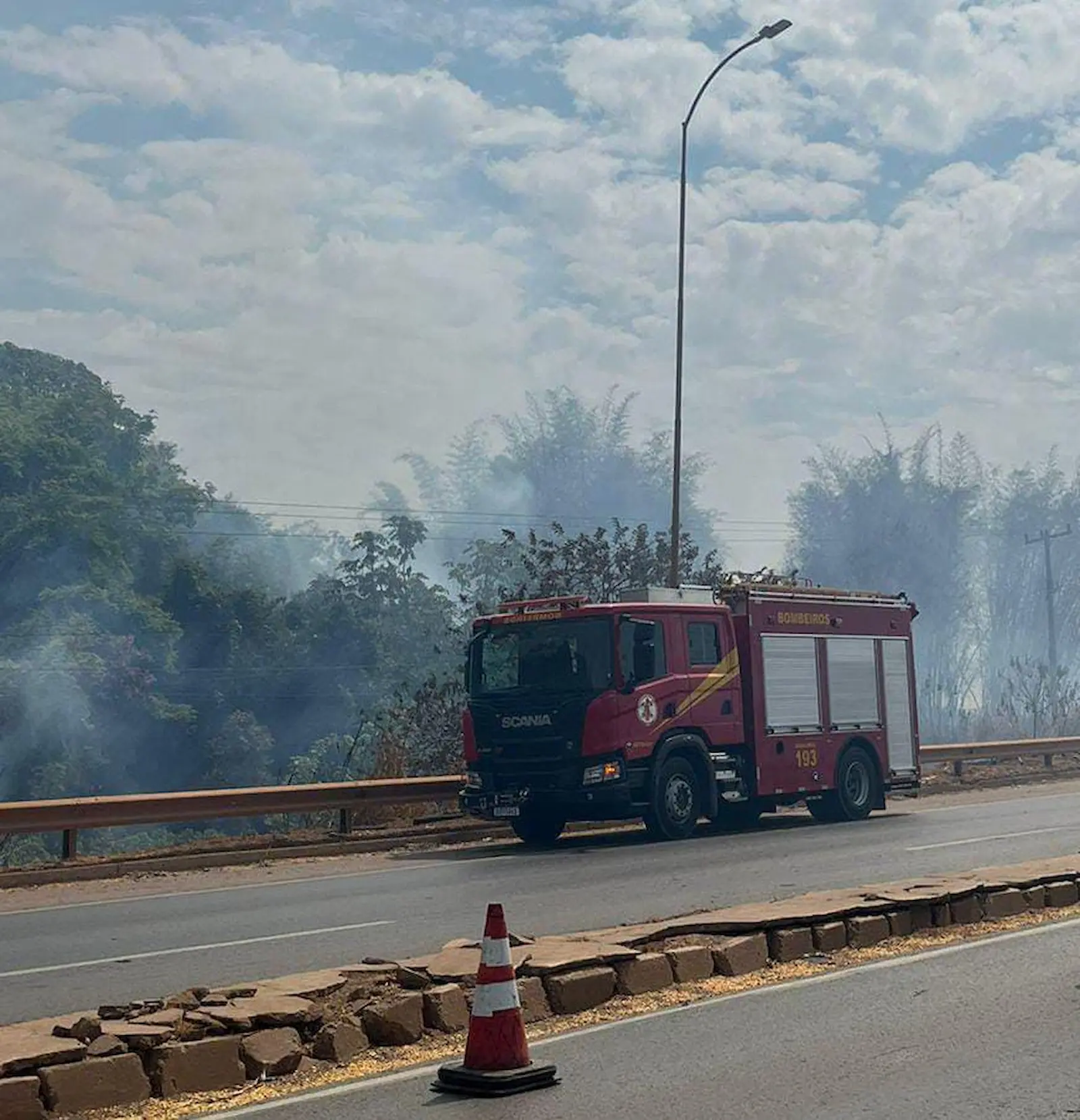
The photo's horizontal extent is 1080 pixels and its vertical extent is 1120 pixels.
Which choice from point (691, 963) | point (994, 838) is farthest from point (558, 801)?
point (691, 963)

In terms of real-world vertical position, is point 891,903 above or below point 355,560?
below

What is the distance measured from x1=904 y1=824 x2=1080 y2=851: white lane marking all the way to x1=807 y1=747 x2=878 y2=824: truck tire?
315cm

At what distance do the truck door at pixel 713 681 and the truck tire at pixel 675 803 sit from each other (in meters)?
0.53

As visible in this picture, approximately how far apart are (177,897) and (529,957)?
7.38 metres

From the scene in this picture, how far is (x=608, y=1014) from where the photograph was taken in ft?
28.2

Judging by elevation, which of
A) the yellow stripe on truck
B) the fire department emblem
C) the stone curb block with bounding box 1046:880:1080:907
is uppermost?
the yellow stripe on truck

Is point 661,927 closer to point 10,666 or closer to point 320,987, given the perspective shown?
point 320,987

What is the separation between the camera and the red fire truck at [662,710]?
61.9ft

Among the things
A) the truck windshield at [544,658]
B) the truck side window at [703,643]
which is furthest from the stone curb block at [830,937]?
the truck side window at [703,643]

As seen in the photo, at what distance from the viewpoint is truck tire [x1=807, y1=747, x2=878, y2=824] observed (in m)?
22.5

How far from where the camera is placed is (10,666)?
1647 inches

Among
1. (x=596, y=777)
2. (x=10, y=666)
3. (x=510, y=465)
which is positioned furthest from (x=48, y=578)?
(x=510, y=465)

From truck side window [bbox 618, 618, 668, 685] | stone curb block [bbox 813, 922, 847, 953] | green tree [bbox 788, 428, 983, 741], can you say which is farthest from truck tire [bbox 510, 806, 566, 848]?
green tree [bbox 788, 428, 983, 741]

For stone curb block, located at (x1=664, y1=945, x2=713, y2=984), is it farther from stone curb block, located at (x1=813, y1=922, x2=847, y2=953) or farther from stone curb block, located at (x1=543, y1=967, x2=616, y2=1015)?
stone curb block, located at (x1=813, y1=922, x2=847, y2=953)
